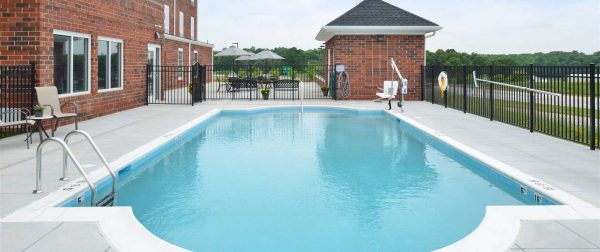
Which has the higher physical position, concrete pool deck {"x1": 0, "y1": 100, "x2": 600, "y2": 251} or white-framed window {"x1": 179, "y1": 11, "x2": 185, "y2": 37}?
white-framed window {"x1": 179, "y1": 11, "x2": 185, "y2": 37}

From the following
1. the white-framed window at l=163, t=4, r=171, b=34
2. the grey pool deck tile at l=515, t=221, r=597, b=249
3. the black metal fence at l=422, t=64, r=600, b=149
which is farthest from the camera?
the white-framed window at l=163, t=4, r=171, b=34

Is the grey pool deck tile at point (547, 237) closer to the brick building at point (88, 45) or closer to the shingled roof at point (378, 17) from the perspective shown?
the brick building at point (88, 45)

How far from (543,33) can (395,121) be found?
16.1 m

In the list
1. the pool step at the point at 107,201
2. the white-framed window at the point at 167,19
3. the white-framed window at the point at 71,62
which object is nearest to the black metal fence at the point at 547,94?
the pool step at the point at 107,201

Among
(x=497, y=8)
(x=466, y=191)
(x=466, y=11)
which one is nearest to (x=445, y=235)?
(x=466, y=191)

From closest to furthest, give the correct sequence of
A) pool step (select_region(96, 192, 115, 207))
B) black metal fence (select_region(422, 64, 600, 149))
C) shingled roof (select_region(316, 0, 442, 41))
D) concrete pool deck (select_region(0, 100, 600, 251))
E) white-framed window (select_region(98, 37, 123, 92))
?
concrete pool deck (select_region(0, 100, 600, 251)), pool step (select_region(96, 192, 115, 207)), black metal fence (select_region(422, 64, 600, 149)), white-framed window (select_region(98, 37, 123, 92)), shingled roof (select_region(316, 0, 442, 41))

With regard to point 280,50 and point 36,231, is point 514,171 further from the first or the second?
point 280,50

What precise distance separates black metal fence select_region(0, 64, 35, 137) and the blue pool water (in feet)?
10.5

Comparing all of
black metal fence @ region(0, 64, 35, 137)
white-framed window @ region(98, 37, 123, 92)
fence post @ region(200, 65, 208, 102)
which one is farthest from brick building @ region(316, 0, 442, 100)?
black metal fence @ region(0, 64, 35, 137)

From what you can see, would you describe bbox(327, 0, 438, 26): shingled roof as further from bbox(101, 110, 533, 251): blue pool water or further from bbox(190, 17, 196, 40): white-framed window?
bbox(190, 17, 196, 40): white-framed window

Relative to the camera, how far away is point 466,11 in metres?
29.0

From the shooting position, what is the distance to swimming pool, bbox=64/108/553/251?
186 inches

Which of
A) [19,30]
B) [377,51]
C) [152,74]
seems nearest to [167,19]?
[152,74]

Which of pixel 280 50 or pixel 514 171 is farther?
pixel 280 50
